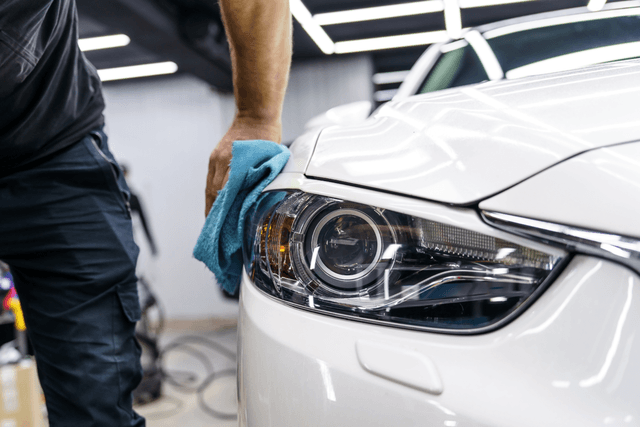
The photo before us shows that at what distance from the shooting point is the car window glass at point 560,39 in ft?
3.54

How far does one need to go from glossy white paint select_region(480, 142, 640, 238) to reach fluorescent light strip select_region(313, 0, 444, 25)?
4944 mm

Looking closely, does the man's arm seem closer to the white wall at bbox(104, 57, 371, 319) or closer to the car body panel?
the car body panel

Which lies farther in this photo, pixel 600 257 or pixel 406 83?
pixel 406 83

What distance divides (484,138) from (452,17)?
524cm

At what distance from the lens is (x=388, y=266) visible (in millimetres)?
526

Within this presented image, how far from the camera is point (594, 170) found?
1.42 feet

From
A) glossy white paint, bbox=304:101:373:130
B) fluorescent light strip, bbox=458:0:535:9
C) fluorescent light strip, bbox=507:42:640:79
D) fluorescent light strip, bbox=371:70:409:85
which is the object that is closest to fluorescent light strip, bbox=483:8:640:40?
fluorescent light strip, bbox=507:42:640:79

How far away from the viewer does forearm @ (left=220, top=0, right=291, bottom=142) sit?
84cm

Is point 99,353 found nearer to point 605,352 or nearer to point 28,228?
point 28,228

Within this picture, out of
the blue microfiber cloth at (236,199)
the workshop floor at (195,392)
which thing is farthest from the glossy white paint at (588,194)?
the workshop floor at (195,392)

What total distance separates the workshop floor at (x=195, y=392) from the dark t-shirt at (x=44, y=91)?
2.21 metres

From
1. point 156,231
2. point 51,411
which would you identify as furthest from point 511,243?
point 156,231

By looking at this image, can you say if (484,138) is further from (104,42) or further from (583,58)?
(104,42)

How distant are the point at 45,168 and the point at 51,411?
46 centimetres
